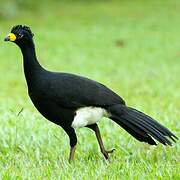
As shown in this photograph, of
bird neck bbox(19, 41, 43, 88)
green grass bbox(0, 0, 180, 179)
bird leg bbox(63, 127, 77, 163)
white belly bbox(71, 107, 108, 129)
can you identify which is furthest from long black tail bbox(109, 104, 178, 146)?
bird neck bbox(19, 41, 43, 88)

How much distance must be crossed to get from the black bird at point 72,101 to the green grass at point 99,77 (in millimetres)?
333

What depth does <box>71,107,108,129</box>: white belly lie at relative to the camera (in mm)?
5570

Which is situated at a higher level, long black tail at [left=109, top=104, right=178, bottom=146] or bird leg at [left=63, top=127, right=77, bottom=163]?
long black tail at [left=109, top=104, right=178, bottom=146]

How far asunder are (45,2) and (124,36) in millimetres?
9798

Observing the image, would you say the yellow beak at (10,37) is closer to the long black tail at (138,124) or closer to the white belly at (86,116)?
the white belly at (86,116)

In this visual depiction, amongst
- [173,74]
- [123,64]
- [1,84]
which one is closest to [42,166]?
[1,84]

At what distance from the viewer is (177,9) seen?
29.1 metres

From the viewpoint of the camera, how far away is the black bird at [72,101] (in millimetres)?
5488

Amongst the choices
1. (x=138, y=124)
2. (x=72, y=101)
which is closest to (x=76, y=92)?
(x=72, y=101)

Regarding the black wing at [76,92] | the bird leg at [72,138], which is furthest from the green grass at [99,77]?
the black wing at [76,92]

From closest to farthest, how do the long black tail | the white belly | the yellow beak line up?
the yellow beak, the white belly, the long black tail

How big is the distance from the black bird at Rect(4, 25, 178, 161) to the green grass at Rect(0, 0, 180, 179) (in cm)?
33

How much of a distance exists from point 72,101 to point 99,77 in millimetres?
9555

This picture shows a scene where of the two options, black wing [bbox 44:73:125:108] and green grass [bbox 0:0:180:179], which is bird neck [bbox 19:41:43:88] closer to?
black wing [bbox 44:73:125:108]
